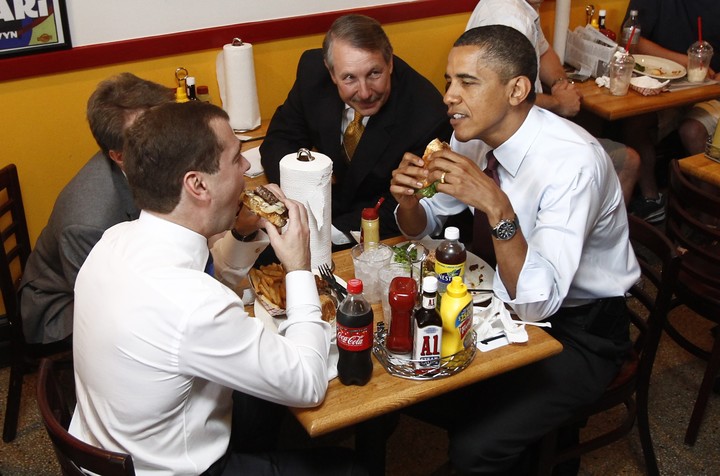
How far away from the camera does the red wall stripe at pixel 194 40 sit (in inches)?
129

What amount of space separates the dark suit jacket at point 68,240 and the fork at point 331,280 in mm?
691

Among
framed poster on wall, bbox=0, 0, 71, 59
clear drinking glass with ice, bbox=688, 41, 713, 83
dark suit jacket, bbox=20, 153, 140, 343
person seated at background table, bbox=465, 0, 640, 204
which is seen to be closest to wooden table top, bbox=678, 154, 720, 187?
person seated at background table, bbox=465, 0, 640, 204

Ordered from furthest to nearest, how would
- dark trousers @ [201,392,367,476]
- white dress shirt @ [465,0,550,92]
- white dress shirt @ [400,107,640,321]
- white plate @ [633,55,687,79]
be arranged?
white plate @ [633,55,687,79] → white dress shirt @ [465,0,550,92] → white dress shirt @ [400,107,640,321] → dark trousers @ [201,392,367,476]

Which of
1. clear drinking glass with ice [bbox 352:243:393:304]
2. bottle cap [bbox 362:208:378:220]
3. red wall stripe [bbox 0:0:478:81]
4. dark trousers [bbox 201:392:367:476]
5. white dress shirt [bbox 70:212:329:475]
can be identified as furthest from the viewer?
red wall stripe [bbox 0:0:478:81]

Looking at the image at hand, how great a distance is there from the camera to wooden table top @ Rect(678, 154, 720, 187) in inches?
123

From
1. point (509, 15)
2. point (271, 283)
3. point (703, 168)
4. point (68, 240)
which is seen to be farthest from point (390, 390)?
point (509, 15)

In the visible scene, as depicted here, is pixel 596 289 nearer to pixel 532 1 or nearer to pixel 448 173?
pixel 448 173

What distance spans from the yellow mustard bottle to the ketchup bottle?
0.28 feet

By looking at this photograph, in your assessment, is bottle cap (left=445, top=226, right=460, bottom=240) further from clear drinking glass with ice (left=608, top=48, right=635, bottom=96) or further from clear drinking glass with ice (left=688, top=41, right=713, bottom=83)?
clear drinking glass with ice (left=688, top=41, right=713, bottom=83)

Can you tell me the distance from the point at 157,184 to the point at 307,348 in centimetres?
54

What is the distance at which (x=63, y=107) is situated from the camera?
3.42 m

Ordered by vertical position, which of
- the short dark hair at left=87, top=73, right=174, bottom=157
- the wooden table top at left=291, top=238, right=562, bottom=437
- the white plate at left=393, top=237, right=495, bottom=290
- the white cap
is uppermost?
the short dark hair at left=87, top=73, right=174, bottom=157

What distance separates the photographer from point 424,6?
4078 mm

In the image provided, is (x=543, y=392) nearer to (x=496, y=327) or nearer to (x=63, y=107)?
(x=496, y=327)
